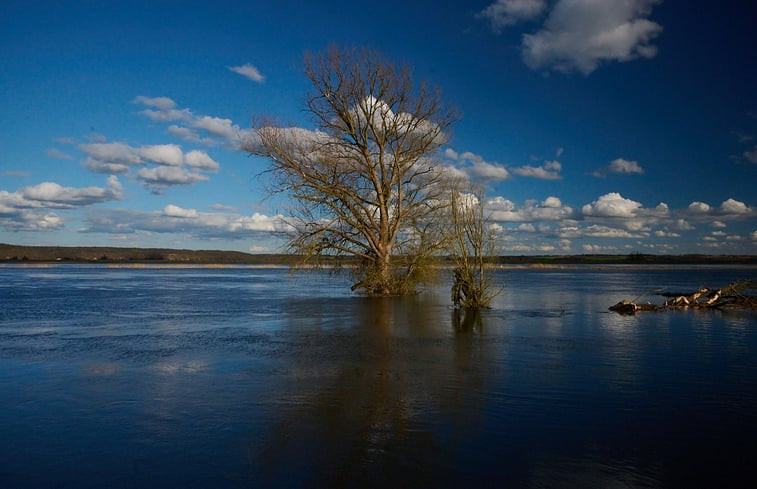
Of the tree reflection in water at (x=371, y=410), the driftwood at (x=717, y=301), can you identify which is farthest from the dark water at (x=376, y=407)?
the driftwood at (x=717, y=301)

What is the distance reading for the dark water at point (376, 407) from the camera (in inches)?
192

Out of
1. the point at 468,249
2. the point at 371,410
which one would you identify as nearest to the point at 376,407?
the point at 371,410

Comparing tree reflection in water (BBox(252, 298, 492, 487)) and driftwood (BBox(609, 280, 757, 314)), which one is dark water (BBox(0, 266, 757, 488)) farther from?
driftwood (BBox(609, 280, 757, 314))

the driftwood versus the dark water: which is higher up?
the driftwood

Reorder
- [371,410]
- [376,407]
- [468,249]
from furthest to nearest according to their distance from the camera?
[468,249]
[376,407]
[371,410]

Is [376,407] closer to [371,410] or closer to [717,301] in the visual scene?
[371,410]

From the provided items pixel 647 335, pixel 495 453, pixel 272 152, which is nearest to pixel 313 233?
pixel 272 152

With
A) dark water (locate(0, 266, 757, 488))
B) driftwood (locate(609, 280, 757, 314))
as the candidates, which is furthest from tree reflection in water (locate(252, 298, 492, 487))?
driftwood (locate(609, 280, 757, 314))

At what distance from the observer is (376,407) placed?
6785 millimetres

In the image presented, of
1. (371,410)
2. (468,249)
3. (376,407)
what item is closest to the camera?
(371,410)

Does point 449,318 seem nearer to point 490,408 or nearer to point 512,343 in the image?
point 512,343

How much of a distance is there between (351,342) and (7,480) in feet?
25.3

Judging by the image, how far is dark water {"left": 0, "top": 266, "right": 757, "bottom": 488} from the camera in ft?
16.0

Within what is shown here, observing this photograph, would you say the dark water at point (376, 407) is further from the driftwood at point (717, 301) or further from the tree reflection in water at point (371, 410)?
the driftwood at point (717, 301)
